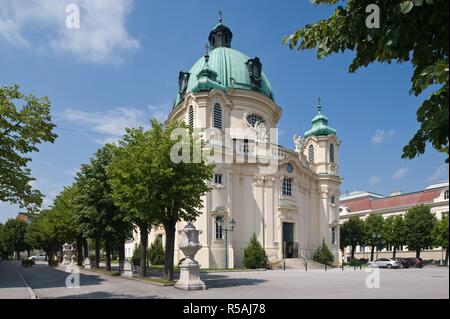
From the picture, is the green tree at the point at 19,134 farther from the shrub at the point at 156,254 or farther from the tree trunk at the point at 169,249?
the shrub at the point at 156,254

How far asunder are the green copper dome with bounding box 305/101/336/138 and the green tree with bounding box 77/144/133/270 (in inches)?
1333

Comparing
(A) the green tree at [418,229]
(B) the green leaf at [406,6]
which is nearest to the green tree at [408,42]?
(B) the green leaf at [406,6]

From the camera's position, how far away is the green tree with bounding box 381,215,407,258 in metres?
62.1

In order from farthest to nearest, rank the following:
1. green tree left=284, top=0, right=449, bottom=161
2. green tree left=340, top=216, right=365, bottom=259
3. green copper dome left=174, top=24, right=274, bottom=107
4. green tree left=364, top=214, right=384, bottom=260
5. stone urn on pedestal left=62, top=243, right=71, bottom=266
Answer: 1. green tree left=340, top=216, right=365, bottom=259
2. green tree left=364, top=214, right=384, bottom=260
3. green copper dome left=174, top=24, right=274, bottom=107
4. stone urn on pedestal left=62, top=243, right=71, bottom=266
5. green tree left=284, top=0, right=449, bottom=161

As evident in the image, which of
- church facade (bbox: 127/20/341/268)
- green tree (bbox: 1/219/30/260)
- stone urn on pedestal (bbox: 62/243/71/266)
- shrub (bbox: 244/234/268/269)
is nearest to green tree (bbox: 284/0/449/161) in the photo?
church facade (bbox: 127/20/341/268)

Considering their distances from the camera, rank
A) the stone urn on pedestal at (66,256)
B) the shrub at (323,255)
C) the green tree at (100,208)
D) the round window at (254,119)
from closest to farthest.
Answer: the green tree at (100,208)
the stone urn on pedestal at (66,256)
the round window at (254,119)
the shrub at (323,255)

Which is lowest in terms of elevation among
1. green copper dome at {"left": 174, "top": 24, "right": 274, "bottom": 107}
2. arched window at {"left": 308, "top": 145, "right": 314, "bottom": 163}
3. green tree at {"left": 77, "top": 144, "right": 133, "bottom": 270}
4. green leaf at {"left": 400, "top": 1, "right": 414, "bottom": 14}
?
green tree at {"left": 77, "top": 144, "right": 133, "bottom": 270}

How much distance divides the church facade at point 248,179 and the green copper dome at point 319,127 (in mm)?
3331

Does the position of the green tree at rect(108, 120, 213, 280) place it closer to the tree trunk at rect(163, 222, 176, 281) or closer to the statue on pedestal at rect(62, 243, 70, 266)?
the tree trunk at rect(163, 222, 176, 281)

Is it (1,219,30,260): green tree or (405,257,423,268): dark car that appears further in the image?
(1,219,30,260): green tree

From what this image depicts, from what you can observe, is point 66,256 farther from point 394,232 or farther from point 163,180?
point 394,232

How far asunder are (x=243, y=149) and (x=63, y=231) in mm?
21142

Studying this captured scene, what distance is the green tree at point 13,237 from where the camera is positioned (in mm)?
92688

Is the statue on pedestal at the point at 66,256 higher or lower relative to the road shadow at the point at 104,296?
lower
